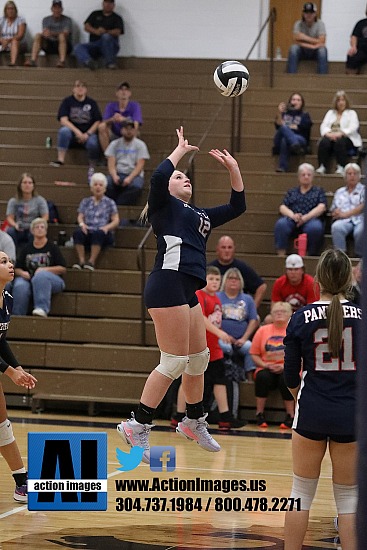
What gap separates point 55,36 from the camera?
17219 mm

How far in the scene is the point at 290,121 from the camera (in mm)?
13859

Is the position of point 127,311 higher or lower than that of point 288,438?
higher

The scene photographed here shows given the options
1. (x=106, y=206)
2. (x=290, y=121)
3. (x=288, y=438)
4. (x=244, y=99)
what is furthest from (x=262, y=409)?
(x=244, y=99)

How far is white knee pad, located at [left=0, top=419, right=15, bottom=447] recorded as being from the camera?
259 inches

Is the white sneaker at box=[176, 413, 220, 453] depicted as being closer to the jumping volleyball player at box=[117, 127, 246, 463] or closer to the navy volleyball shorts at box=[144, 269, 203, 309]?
the jumping volleyball player at box=[117, 127, 246, 463]

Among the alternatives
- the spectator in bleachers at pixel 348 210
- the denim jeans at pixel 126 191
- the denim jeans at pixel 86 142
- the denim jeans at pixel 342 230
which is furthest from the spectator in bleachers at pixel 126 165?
the denim jeans at pixel 342 230

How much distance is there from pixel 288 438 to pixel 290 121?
17.6 feet

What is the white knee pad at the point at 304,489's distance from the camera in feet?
15.9

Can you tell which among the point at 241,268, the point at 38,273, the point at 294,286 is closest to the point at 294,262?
the point at 294,286

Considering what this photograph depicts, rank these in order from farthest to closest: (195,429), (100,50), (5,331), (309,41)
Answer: (100,50) < (309,41) < (5,331) < (195,429)

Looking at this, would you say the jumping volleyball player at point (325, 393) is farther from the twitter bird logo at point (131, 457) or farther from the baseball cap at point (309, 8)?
the baseball cap at point (309, 8)

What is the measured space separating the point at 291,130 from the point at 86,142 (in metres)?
3.11

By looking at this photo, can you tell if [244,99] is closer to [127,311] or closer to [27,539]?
[127,311]

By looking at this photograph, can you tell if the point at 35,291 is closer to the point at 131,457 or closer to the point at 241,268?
the point at 241,268
